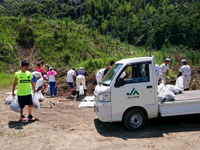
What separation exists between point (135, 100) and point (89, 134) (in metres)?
1.65

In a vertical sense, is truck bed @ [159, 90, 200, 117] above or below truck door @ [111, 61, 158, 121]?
below

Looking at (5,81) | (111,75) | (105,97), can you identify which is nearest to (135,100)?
(105,97)

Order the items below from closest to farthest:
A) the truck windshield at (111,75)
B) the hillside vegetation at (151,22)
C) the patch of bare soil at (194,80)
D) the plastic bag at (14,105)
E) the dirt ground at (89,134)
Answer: the dirt ground at (89,134) → the truck windshield at (111,75) → the plastic bag at (14,105) → the patch of bare soil at (194,80) → the hillside vegetation at (151,22)

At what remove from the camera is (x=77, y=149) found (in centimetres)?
565

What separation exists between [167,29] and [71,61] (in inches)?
1225

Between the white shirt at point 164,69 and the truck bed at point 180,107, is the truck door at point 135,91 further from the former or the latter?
the white shirt at point 164,69

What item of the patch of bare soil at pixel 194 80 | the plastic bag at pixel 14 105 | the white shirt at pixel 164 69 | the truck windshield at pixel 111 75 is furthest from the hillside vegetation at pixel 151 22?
the truck windshield at pixel 111 75

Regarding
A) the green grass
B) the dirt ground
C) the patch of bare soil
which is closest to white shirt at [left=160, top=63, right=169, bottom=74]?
the patch of bare soil

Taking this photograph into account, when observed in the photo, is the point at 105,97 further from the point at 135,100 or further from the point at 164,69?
the point at 164,69

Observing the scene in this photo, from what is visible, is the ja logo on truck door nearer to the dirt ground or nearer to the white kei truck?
the white kei truck

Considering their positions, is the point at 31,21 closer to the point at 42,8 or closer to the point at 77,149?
the point at 77,149

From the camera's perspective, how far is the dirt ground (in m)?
5.84

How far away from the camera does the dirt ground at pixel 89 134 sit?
5836 millimetres

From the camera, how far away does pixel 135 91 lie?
21.7ft
